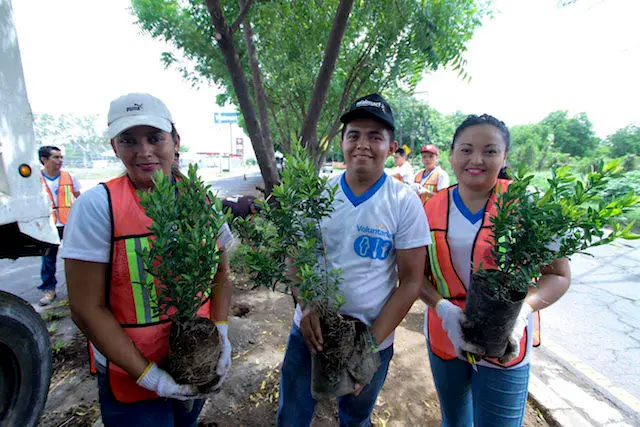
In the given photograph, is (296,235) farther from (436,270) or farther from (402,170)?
(402,170)

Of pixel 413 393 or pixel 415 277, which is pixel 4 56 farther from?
pixel 413 393

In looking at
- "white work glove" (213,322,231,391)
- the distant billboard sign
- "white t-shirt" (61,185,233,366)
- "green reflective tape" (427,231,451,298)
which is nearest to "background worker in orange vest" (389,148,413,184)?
"green reflective tape" (427,231,451,298)

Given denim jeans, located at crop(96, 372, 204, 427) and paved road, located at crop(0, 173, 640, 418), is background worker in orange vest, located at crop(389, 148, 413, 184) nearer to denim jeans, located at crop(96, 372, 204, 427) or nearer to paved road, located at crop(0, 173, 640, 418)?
paved road, located at crop(0, 173, 640, 418)

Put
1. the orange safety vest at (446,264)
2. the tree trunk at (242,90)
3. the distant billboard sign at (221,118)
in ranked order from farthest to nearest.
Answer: the distant billboard sign at (221,118) → the tree trunk at (242,90) → the orange safety vest at (446,264)

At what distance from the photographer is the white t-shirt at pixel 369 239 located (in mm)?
1722

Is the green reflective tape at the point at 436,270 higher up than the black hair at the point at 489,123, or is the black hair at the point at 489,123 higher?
the black hair at the point at 489,123

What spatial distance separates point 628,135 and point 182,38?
5190 centimetres

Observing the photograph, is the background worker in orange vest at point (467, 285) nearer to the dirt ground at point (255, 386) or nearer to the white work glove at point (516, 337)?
the white work glove at point (516, 337)

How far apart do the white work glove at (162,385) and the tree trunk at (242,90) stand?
2838 millimetres

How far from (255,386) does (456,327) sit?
209cm

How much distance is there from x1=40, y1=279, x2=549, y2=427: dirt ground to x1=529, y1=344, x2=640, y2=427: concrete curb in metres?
0.15

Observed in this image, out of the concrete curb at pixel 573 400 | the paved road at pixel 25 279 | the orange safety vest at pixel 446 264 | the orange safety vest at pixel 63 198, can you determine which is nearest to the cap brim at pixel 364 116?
the orange safety vest at pixel 446 264

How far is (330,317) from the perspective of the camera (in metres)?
1.53

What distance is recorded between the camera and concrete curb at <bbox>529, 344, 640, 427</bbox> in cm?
Result: 257
